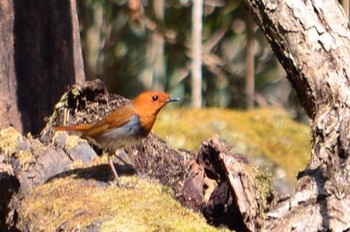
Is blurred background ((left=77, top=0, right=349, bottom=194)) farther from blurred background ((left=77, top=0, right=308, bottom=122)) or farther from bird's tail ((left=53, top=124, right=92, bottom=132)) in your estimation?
bird's tail ((left=53, top=124, right=92, bottom=132))

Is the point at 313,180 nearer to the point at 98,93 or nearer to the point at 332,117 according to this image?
the point at 332,117

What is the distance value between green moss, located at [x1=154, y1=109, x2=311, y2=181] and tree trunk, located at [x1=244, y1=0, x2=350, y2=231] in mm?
3547

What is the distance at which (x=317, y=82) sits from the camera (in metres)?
5.84

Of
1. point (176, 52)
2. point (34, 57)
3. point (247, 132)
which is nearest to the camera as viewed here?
point (34, 57)

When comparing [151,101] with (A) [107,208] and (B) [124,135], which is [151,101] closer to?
(B) [124,135]

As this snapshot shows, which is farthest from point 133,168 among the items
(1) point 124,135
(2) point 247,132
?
(2) point 247,132

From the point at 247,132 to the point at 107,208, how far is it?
4241mm

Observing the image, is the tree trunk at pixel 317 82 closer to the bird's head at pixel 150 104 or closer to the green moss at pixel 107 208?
the green moss at pixel 107 208

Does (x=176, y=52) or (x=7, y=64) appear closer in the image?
(x=7, y=64)

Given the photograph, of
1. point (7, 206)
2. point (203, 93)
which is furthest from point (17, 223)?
point (203, 93)

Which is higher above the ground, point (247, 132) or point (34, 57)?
point (34, 57)

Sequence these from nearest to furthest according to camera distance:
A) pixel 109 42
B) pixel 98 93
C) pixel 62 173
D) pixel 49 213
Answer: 1. pixel 49 213
2. pixel 62 173
3. pixel 98 93
4. pixel 109 42

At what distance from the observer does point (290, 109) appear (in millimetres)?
12633

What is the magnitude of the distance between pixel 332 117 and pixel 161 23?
259 inches
